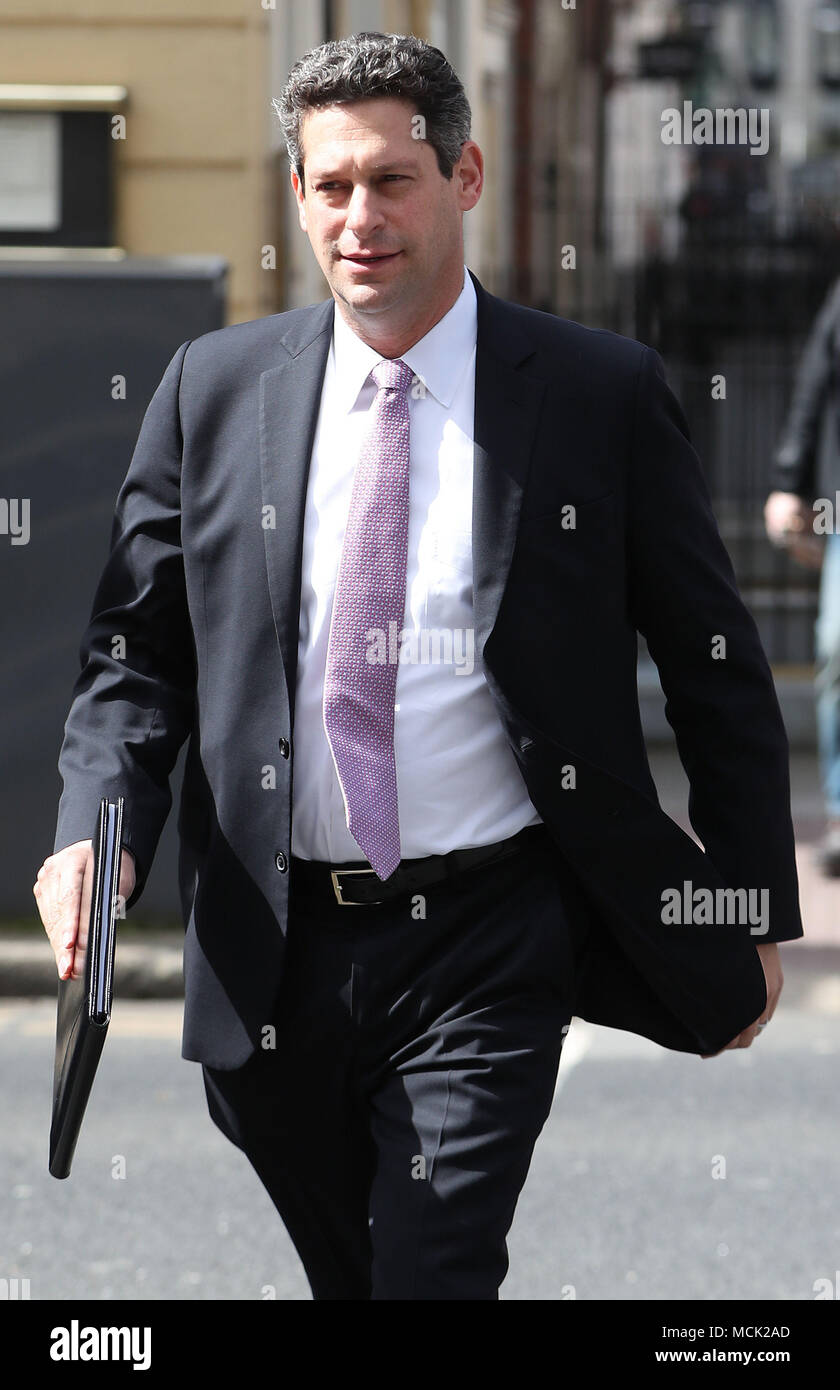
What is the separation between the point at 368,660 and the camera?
106 inches

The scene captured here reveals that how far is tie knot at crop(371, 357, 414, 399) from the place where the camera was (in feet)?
9.15

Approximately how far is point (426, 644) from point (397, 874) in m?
0.29

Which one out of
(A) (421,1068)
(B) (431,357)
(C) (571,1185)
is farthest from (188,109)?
(A) (421,1068)

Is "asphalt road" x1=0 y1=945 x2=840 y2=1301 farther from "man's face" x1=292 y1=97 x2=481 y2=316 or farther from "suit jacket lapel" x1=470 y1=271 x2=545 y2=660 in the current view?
"man's face" x1=292 y1=97 x2=481 y2=316

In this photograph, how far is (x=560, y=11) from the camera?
71.1ft

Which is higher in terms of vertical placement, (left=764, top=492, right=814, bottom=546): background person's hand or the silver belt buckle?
the silver belt buckle

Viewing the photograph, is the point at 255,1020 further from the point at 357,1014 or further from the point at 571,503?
Answer: the point at 571,503

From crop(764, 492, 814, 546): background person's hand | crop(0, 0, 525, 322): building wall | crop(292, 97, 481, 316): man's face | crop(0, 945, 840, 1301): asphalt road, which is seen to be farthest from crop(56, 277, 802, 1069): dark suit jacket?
crop(0, 0, 525, 322): building wall

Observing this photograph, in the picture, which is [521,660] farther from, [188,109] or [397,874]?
[188,109]

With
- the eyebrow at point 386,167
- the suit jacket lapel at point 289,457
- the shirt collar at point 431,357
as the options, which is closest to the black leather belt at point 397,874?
the suit jacket lapel at point 289,457

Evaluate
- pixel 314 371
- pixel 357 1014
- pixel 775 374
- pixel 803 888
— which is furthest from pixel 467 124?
pixel 775 374

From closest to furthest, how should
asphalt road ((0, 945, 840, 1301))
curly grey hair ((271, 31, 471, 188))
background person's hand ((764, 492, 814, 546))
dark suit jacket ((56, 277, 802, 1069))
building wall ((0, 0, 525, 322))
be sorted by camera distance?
curly grey hair ((271, 31, 471, 188)), dark suit jacket ((56, 277, 802, 1069)), asphalt road ((0, 945, 840, 1301)), background person's hand ((764, 492, 814, 546)), building wall ((0, 0, 525, 322))

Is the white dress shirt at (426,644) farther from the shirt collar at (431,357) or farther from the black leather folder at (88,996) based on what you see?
the black leather folder at (88,996)
